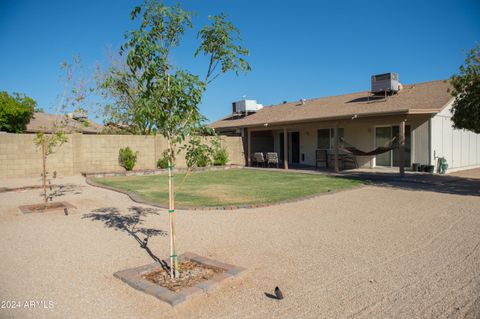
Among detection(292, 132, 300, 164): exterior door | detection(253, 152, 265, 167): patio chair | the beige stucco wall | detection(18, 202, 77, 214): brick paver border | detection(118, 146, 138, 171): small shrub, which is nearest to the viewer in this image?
detection(18, 202, 77, 214): brick paver border

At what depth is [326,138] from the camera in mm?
17844

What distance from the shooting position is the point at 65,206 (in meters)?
7.87

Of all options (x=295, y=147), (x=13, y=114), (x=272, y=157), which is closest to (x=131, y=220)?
(x=272, y=157)

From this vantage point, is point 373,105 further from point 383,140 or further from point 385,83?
point 383,140

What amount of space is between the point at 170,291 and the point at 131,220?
349cm

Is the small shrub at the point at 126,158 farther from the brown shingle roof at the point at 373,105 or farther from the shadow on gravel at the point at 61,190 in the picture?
the brown shingle roof at the point at 373,105

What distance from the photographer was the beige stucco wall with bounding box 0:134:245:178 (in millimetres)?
13547

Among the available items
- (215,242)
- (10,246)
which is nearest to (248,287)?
(215,242)

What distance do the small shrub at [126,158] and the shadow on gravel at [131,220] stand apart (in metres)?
8.42

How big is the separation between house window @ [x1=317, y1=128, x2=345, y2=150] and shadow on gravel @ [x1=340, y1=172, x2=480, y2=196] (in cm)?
456

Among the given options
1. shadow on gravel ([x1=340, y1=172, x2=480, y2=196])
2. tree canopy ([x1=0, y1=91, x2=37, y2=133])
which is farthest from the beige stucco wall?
tree canopy ([x1=0, y1=91, x2=37, y2=133])

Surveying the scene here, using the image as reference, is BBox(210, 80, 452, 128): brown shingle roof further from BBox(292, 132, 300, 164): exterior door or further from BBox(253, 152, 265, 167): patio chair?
BBox(253, 152, 265, 167): patio chair

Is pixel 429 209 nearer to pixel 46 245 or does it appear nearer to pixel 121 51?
pixel 121 51

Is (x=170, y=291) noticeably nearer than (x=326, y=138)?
Yes
